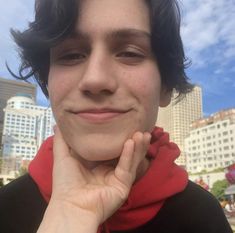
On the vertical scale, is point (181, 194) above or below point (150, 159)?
below

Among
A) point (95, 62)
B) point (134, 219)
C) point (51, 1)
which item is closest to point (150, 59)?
point (95, 62)

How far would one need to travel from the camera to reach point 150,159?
1.51 metres

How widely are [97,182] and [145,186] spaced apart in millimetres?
249

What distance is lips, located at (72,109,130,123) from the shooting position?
1102mm

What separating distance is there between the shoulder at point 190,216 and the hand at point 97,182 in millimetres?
361

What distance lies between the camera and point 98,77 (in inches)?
42.4

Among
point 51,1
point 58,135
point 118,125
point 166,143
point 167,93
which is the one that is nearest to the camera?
point 118,125

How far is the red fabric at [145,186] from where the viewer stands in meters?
1.29

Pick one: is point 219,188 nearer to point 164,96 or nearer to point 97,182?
point 164,96

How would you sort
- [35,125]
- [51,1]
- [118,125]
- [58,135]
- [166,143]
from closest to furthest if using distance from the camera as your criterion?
[118,125] → [51,1] → [58,135] → [166,143] → [35,125]

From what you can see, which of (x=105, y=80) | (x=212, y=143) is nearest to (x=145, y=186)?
(x=105, y=80)

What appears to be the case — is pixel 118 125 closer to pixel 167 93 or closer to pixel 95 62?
pixel 95 62

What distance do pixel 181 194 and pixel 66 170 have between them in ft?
2.15

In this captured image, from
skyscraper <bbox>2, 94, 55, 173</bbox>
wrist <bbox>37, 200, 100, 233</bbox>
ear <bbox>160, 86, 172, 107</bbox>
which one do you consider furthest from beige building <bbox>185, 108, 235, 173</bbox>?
wrist <bbox>37, 200, 100, 233</bbox>
